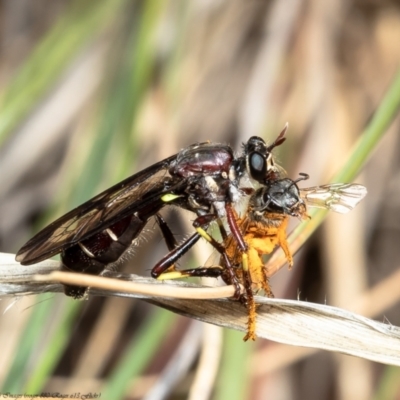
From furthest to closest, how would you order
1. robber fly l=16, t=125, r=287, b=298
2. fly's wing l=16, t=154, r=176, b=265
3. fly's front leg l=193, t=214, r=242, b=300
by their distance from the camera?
robber fly l=16, t=125, r=287, b=298 → fly's wing l=16, t=154, r=176, b=265 → fly's front leg l=193, t=214, r=242, b=300

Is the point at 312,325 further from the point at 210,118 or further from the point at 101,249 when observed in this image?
the point at 210,118

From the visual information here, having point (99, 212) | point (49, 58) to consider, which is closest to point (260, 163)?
point (99, 212)

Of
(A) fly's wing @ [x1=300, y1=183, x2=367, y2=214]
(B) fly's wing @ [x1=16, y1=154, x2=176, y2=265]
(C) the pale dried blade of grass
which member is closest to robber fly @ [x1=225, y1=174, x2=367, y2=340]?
(A) fly's wing @ [x1=300, y1=183, x2=367, y2=214]

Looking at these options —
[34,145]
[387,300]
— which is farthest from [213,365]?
[34,145]

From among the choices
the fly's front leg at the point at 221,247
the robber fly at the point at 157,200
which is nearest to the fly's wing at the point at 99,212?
the robber fly at the point at 157,200

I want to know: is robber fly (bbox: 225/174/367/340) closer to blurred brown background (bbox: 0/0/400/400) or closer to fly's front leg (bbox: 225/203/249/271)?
fly's front leg (bbox: 225/203/249/271)
